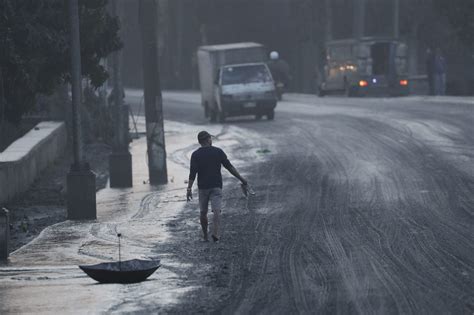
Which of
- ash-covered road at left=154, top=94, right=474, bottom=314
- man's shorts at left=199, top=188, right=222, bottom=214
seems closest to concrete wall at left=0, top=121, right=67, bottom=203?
ash-covered road at left=154, top=94, right=474, bottom=314

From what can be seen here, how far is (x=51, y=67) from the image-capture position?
24594 mm

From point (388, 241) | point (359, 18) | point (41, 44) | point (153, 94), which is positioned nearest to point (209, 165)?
point (388, 241)

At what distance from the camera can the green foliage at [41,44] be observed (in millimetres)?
23312

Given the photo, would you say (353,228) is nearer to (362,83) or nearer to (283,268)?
(283,268)

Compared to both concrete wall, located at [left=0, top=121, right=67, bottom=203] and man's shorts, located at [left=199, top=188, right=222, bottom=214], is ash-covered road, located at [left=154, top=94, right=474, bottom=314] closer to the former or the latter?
man's shorts, located at [left=199, top=188, right=222, bottom=214]

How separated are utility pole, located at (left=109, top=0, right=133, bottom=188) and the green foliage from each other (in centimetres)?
208

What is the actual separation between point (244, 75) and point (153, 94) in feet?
61.7

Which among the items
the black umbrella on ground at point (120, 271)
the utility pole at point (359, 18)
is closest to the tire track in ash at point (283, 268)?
the black umbrella on ground at point (120, 271)

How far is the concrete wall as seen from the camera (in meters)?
22.4

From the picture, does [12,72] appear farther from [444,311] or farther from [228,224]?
[444,311]

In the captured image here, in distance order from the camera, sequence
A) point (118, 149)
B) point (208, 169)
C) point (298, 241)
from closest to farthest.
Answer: point (298, 241), point (208, 169), point (118, 149)

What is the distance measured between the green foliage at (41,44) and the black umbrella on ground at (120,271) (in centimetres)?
985

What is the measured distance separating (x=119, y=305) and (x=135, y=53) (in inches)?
3356

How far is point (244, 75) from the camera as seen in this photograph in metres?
45.9
